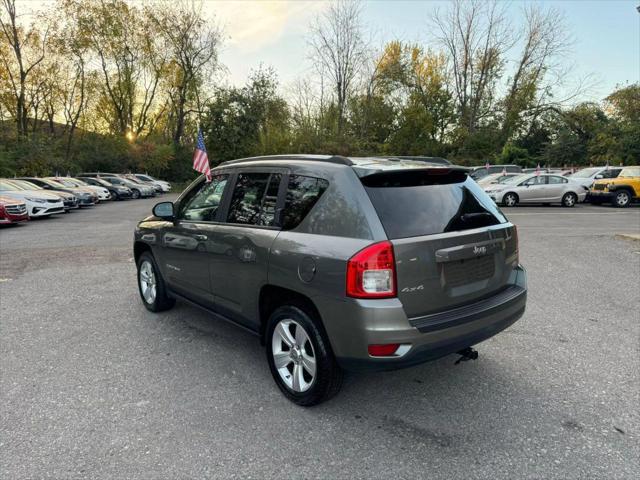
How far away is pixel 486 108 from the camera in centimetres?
4366

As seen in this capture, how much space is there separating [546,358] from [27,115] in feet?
153

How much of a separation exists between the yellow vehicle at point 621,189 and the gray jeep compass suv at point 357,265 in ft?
63.3

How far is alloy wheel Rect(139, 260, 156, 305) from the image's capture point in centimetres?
491

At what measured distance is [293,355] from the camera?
9.95 feet

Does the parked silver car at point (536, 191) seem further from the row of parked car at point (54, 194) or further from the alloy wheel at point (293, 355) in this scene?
the row of parked car at point (54, 194)

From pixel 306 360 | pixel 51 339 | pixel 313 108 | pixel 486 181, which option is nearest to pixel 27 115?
pixel 313 108

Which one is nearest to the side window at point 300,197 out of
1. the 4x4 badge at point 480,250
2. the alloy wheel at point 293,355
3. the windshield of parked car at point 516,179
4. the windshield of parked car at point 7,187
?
the alloy wheel at point 293,355

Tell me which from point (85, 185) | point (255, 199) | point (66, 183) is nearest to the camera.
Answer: point (255, 199)

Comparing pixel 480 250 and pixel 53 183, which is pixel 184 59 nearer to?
pixel 53 183

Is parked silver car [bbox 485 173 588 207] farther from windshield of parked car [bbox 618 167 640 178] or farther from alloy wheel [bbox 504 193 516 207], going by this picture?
windshield of parked car [bbox 618 167 640 178]

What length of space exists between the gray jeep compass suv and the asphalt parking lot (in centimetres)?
37

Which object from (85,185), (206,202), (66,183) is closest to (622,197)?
(206,202)

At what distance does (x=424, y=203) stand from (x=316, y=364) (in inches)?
51.8

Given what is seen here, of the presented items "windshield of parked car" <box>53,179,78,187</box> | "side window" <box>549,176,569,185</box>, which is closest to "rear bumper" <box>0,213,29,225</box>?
"windshield of parked car" <box>53,179,78,187</box>
